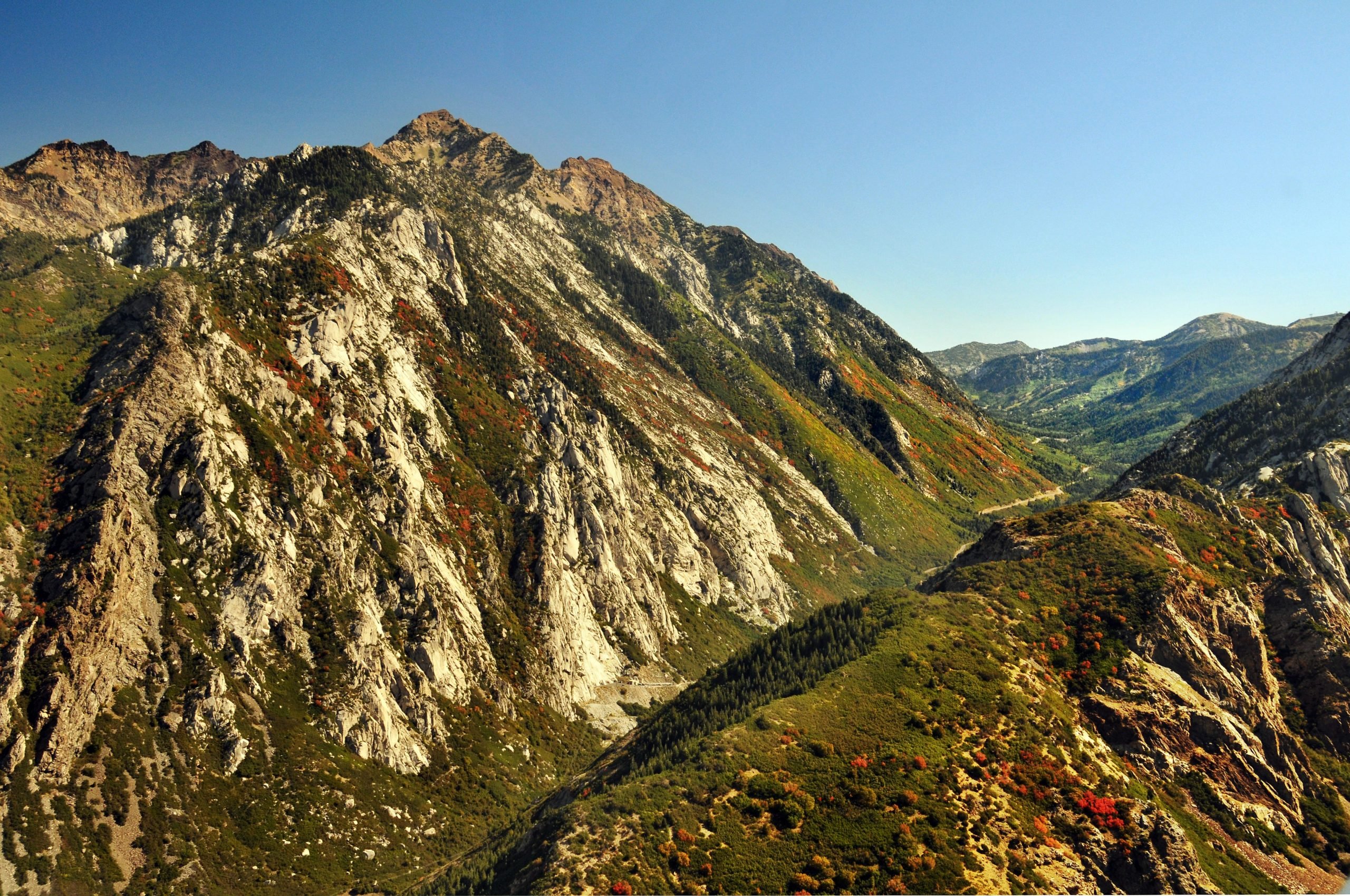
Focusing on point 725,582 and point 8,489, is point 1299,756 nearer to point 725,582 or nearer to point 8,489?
point 725,582

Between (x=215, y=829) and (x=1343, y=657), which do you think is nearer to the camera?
(x=215, y=829)

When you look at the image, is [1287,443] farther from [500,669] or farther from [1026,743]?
[500,669]

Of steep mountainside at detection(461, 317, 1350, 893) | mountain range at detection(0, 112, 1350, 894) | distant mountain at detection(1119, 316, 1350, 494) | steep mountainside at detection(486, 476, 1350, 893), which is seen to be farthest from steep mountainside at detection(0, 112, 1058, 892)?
distant mountain at detection(1119, 316, 1350, 494)

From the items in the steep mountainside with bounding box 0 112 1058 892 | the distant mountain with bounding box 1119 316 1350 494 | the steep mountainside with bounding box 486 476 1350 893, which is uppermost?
the steep mountainside with bounding box 0 112 1058 892

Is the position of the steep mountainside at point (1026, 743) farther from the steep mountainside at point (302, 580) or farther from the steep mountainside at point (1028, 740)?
the steep mountainside at point (302, 580)

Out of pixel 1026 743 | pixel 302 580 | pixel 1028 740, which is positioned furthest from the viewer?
pixel 302 580

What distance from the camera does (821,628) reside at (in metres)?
97.8

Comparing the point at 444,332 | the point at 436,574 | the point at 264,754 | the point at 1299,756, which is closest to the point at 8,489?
the point at 264,754

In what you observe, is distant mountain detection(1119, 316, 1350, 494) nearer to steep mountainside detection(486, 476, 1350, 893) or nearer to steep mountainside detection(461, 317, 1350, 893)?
steep mountainside detection(461, 317, 1350, 893)

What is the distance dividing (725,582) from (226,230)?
179 metres

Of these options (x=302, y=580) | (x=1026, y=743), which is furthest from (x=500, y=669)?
(x=1026, y=743)

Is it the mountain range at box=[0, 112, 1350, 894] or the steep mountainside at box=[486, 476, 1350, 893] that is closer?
the steep mountainside at box=[486, 476, 1350, 893]

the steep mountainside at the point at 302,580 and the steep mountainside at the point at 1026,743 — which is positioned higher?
the steep mountainside at the point at 302,580

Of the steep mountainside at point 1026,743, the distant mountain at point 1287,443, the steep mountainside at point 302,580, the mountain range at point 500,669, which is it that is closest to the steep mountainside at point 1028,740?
the steep mountainside at point 1026,743
